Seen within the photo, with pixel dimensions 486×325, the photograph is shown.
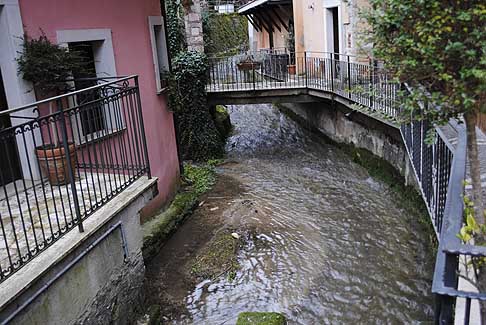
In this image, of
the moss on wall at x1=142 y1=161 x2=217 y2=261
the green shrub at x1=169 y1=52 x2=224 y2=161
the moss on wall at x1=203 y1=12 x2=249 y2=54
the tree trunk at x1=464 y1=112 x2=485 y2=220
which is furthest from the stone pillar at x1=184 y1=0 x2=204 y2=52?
the tree trunk at x1=464 y1=112 x2=485 y2=220

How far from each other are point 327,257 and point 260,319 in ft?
7.94

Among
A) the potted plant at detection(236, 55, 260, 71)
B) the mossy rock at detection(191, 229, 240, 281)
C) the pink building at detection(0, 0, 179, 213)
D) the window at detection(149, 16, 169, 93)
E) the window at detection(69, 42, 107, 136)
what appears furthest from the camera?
the potted plant at detection(236, 55, 260, 71)

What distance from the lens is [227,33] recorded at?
33.0 metres

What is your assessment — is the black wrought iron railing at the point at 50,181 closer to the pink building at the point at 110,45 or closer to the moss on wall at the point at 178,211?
the pink building at the point at 110,45

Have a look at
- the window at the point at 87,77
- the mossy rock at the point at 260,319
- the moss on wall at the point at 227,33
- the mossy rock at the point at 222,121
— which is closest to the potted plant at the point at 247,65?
the mossy rock at the point at 222,121

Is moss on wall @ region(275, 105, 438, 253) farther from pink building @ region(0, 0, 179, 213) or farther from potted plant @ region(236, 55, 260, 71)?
pink building @ region(0, 0, 179, 213)

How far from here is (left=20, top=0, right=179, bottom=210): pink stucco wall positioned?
580 centimetres

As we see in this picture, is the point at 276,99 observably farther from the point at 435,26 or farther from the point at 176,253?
the point at 435,26

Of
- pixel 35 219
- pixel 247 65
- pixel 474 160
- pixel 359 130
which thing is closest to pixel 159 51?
pixel 247 65

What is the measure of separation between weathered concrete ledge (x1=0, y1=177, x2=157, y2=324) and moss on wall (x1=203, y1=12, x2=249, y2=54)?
26267 mm

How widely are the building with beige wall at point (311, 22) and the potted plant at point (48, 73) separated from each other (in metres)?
4.99

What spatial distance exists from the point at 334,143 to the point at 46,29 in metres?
9.16

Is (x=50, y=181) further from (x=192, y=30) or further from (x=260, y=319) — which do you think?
(x=192, y=30)

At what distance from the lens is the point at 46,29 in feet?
19.0
